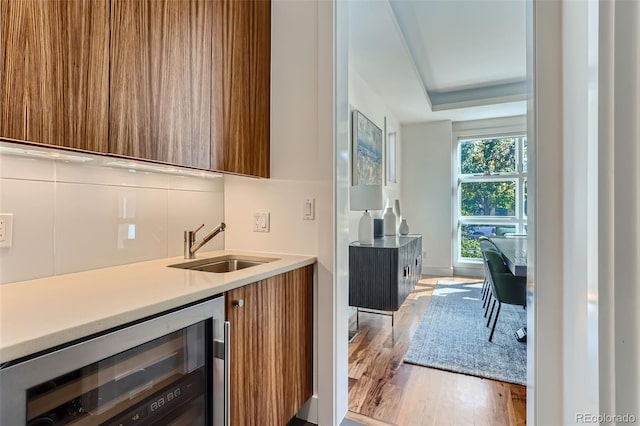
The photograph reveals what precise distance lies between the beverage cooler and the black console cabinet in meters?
1.91

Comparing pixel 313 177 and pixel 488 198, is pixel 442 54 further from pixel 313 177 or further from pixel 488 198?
pixel 488 198

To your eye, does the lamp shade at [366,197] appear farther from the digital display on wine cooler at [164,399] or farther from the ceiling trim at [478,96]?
the ceiling trim at [478,96]

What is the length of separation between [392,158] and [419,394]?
149 inches

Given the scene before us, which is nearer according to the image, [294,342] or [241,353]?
[241,353]

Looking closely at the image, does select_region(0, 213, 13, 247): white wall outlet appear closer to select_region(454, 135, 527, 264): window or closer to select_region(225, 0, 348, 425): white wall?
select_region(225, 0, 348, 425): white wall

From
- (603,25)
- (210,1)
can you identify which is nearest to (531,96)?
(603,25)

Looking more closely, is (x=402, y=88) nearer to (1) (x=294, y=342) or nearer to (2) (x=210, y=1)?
(2) (x=210, y=1)

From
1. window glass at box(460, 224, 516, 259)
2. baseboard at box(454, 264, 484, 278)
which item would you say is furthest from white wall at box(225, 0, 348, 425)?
window glass at box(460, 224, 516, 259)

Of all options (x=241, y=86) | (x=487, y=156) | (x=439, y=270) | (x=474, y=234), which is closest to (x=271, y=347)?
(x=241, y=86)

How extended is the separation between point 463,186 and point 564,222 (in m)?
4.76

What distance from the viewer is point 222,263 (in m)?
1.74

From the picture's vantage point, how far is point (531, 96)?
1.29 meters

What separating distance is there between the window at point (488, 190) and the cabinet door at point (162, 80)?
516 cm

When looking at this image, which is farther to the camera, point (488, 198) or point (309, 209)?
point (488, 198)
